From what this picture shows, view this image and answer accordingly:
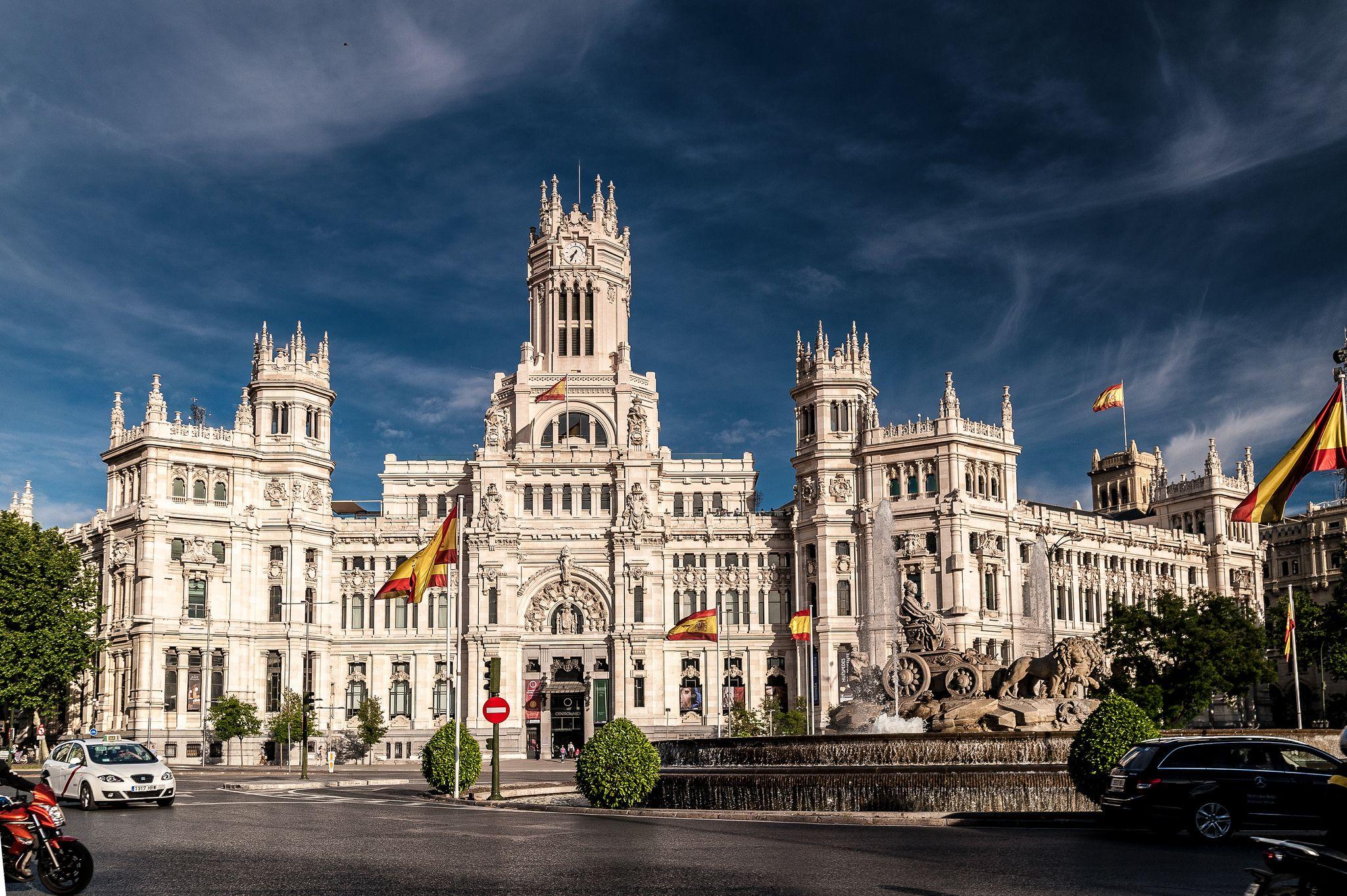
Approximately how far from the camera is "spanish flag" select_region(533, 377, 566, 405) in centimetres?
10806

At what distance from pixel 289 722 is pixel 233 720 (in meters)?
3.62

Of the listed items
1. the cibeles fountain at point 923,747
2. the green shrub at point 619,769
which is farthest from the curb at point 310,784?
the green shrub at point 619,769

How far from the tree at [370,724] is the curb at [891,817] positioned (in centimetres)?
6190

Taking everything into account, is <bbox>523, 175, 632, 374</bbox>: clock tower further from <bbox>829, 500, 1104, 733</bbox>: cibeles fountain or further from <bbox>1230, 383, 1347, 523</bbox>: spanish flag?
<bbox>1230, 383, 1347, 523</bbox>: spanish flag

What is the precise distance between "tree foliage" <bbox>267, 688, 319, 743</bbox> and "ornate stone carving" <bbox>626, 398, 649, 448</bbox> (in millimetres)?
31358

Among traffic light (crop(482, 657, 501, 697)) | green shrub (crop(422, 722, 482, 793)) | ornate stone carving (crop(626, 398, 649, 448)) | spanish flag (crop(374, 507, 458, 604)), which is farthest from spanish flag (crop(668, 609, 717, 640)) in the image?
traffic light (crop(482, 657, 501, 697))

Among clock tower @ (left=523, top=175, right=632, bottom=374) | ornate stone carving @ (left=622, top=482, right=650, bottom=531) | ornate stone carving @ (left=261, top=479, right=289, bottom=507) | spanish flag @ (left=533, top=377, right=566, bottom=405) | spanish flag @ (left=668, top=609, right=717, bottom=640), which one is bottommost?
spanish flag @ (left=668, top=609, right=717, bottom=640)

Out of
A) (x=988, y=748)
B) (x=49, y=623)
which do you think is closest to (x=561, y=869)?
(x=988, y=748)

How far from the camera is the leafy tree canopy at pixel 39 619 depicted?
289 feet

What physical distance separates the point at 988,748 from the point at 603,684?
65.9 m

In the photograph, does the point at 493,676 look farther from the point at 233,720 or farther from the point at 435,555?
the point at 233,720

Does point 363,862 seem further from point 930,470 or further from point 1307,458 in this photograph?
point 930,470

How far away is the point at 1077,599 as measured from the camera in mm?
108625

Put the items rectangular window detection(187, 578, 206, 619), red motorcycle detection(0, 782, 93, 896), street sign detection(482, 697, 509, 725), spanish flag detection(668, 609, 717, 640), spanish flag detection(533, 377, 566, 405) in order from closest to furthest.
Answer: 1. red motorcycle detection(0, 782, 93, 896)
2. street sign detection(482, 697, 509, 725)
3. spanish flag detection(668, 609, 717, 640)
4. rectangular window detection(187, 578, 206, 619)
5. spanish flag detection(533, 377, 566, 405)
